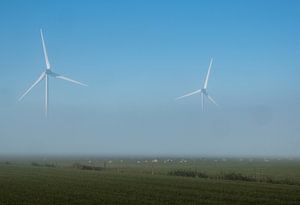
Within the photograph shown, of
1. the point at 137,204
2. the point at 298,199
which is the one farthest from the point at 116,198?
the point at 298,199

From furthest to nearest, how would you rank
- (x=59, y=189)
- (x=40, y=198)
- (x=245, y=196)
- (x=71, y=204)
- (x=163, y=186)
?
(x=163, y=186) < (x=59, y=189) < (x=245, y=196) < (x=40, y=198) < (x=71, y=204)

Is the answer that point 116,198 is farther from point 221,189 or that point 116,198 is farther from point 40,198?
point 221,189

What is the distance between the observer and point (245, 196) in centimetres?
3762

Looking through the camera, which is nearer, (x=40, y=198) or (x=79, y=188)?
(x=40, y=198)

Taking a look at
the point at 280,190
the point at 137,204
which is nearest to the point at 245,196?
the point at 280,190

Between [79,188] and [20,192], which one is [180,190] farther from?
[20,192]

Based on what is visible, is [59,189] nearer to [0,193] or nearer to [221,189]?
[0,193]

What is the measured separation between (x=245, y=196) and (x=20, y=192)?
16892 mm

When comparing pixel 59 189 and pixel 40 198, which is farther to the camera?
pixel 59 189

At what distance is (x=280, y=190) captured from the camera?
140 feet

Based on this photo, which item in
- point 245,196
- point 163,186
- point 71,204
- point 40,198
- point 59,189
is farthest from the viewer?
point 163,186

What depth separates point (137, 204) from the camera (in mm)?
32531

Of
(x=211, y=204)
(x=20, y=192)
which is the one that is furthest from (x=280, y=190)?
(x=20, y=192)

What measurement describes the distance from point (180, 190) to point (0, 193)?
1429 cm
